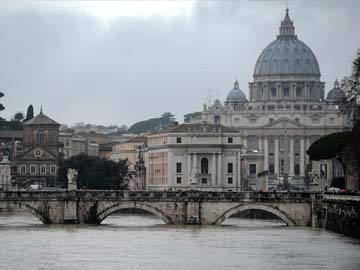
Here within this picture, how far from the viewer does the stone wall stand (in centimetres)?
9612

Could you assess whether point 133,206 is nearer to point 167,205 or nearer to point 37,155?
point 167,205

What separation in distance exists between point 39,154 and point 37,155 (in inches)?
9.4

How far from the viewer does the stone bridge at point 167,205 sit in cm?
11156

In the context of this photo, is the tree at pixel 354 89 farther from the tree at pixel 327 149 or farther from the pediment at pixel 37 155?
the pediment at pixel 37 155

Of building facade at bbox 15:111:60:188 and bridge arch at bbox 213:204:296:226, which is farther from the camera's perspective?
building facade at bbox 15:111:60:188

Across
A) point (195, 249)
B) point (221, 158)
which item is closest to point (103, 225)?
point (195, 249)

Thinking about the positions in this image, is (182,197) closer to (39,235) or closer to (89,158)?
(39,235)

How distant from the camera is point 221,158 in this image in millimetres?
175375

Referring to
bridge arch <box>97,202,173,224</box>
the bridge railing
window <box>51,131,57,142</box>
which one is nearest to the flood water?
bridge arch <box>97,202,173,224</box>

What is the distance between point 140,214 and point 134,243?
47.0m

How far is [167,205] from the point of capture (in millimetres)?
112812

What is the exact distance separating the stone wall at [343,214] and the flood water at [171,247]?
0.67 m

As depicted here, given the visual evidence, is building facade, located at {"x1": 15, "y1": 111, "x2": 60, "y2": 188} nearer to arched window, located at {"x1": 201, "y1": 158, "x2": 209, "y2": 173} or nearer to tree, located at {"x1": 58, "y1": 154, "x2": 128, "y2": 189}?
tree, located at {"x1": 58, "y1": 154, "x2": 128, "y2": 189}

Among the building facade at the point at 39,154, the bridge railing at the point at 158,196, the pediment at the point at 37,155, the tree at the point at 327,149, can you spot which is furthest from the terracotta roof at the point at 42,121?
the bridge railing at the point at 158,196
